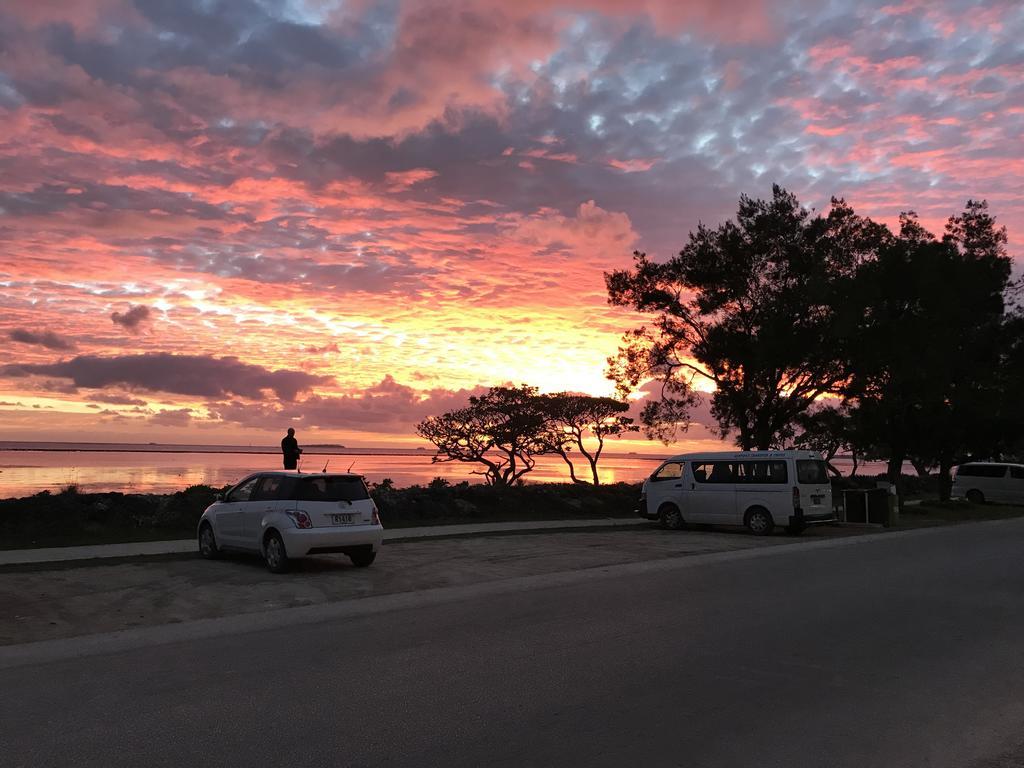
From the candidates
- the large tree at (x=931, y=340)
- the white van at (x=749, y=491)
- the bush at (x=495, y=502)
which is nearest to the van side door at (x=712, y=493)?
the white van at (x=749, y=491)

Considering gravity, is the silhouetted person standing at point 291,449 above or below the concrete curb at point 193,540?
above

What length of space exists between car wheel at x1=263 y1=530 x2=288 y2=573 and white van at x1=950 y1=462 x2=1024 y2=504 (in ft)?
118

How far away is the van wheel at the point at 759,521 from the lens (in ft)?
67.7

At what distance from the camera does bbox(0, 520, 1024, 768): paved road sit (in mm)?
4930

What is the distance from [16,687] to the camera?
6363 millimetres

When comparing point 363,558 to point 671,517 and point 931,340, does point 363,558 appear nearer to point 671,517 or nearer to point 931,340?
point 671,517

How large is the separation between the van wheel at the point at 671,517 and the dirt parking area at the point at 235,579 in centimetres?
454

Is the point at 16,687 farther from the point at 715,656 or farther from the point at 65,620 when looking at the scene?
the point at 715,656

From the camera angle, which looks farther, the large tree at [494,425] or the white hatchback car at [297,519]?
the large tree at [494,425]

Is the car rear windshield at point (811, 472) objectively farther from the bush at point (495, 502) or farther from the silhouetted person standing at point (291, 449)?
the silhouetted person standing at point (291, 449)

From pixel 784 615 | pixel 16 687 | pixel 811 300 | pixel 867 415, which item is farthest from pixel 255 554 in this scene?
pixel 867 415

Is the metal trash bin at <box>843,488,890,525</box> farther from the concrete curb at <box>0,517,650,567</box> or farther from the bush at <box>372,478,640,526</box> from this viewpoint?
the bush at <box>372,478,640,526</box>

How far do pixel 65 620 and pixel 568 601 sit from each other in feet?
19.2

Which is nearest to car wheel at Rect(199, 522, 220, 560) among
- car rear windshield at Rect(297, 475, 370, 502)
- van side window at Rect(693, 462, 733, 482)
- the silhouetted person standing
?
car rear windshield at Rect(297, 475, 370, 502)
